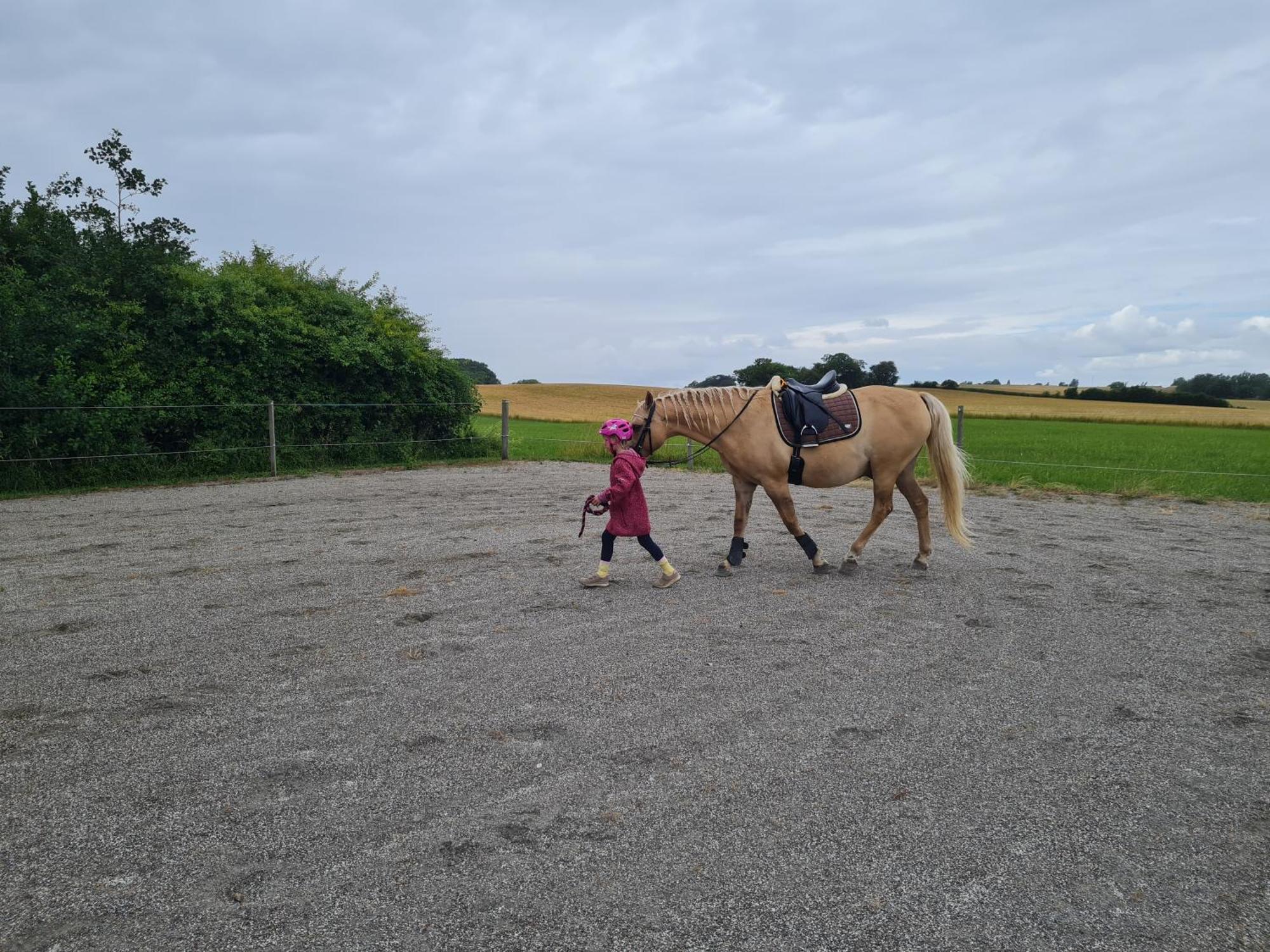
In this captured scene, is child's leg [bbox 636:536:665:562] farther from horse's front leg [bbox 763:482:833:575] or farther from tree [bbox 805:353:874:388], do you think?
tree [bbox 805:353:874:388]

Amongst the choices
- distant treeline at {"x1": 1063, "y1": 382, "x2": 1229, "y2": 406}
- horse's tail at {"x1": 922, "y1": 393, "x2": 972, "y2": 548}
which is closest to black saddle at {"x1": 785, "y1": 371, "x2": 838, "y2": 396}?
horse's tail at {"x1": 922, "y1": 393, "x2": 972, "y2": 548}

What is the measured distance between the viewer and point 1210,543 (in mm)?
7605

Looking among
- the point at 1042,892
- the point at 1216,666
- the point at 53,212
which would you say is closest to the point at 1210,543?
the point at 1216,666

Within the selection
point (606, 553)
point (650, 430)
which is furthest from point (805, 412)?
point (606, 553)

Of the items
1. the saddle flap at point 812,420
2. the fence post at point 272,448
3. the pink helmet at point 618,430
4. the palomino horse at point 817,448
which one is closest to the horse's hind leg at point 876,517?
the palomino horse at point 817,448

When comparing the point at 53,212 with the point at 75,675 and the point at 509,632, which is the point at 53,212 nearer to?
the point at 75,675

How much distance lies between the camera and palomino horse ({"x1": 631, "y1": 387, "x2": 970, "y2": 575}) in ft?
20.0

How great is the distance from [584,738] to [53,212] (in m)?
13.7

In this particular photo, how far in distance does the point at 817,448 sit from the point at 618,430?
167 cm

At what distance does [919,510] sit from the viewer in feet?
21.0

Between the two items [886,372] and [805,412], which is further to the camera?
[886,372]

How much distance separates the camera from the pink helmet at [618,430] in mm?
5551

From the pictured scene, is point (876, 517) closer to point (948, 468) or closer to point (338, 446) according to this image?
point (948, 468)

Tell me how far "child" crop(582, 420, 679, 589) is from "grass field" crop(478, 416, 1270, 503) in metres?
6.18
